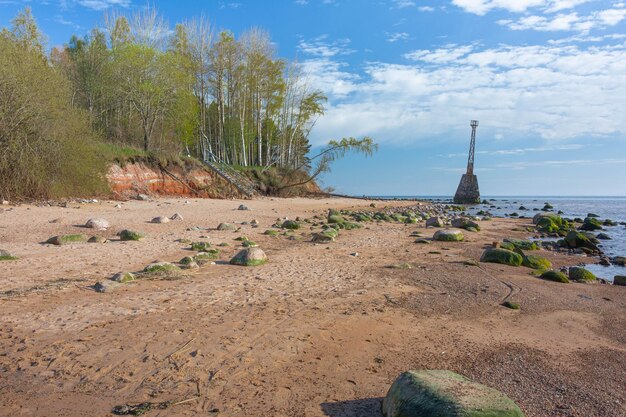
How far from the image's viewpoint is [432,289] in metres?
6.70

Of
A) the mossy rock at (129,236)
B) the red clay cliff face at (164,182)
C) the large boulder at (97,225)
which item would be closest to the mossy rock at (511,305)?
the mossy rock at (129,236)

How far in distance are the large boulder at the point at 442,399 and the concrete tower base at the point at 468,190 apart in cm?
5207

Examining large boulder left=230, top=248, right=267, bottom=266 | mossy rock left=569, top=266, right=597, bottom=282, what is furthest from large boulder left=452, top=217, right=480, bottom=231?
large boulder left=230, top=248, right=267, bottom=266

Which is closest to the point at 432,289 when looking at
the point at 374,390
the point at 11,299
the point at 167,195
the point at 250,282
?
the point at 250,282

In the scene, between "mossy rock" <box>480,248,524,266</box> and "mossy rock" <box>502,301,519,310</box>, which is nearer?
"mossy rock" <box>502,301,519,310</box>

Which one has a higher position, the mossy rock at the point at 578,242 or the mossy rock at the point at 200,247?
the mossy rock at the point at 200,247

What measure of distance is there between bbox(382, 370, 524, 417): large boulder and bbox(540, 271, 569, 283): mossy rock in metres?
6.03

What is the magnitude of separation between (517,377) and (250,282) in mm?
3862

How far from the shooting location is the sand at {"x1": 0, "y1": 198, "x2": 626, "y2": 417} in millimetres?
3314

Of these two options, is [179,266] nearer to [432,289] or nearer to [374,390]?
[432,289]

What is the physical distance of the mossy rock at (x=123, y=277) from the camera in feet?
20.1

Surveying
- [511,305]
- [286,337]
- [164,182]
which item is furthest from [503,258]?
[164,182]

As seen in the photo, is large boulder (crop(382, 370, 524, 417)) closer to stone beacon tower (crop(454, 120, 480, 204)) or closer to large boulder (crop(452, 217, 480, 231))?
large boulder (crop(452, 217, 480, 231))

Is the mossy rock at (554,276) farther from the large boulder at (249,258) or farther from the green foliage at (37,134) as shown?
the green foliage at (37,134)
